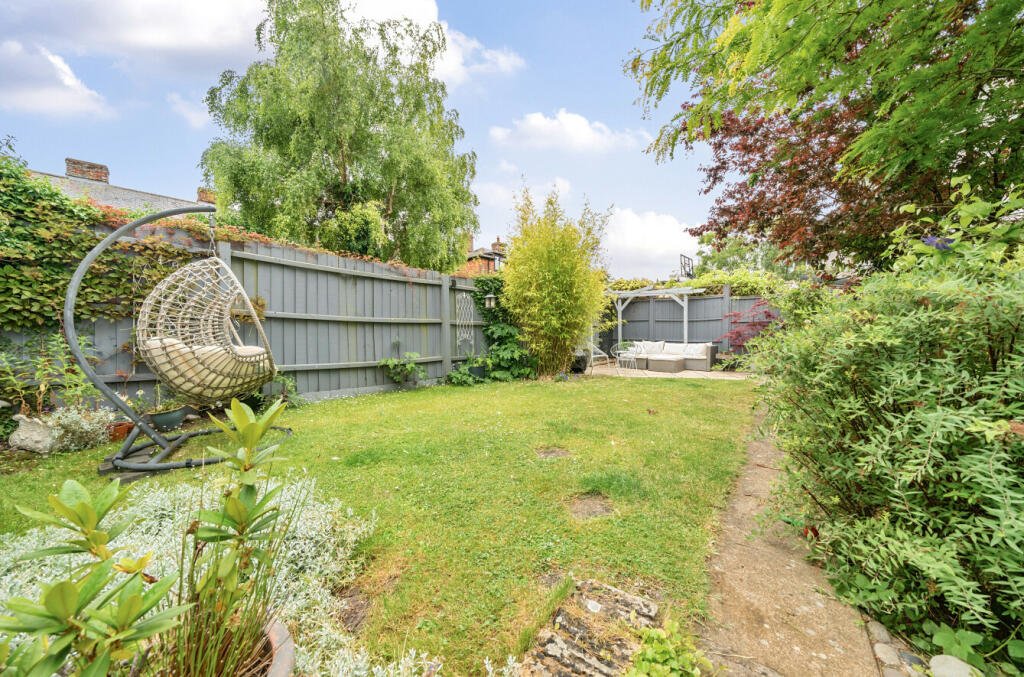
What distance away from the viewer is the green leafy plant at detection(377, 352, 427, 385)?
648cm

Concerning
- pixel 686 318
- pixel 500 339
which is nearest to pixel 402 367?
pixel 500 339

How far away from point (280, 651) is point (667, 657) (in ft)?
3.25

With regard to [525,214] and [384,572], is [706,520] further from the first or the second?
[525,214]

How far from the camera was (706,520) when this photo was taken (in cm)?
213

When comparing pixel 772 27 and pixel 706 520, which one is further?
pixel 706 520

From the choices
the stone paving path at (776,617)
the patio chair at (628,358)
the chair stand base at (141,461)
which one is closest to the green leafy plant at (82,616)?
the stone paving path at (776,617)

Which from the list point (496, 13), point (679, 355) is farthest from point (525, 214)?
point (679, 355)

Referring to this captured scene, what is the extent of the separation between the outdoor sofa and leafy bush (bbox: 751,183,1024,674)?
28.3 ft

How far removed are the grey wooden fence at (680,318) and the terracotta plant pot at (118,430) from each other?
1179cm

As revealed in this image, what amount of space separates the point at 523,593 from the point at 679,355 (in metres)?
10.2

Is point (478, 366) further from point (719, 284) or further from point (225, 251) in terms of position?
point (719, 284)

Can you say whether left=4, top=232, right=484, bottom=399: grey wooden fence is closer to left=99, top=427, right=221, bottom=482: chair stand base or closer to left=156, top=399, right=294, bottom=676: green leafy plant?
left=99, top=427, right=221, bottom=482: chair stand base

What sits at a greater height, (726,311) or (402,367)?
(726,311)

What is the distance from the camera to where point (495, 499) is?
235 cm
